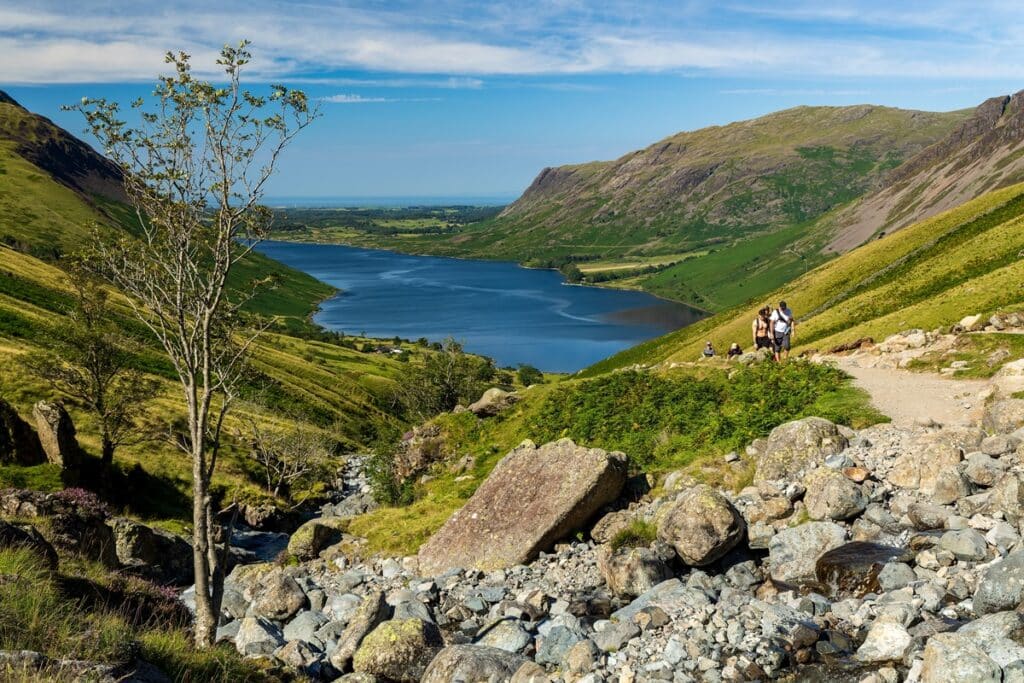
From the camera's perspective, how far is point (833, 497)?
21266 mm

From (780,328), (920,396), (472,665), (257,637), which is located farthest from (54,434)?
(920,396)

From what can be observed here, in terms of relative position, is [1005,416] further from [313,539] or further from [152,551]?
[152,551]

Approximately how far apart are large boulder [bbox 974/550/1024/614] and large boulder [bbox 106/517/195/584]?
3112 centimetres

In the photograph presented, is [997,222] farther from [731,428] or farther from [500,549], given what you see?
[500,549]

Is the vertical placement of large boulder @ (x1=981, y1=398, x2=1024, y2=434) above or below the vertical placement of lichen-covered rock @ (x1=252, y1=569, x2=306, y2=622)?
above

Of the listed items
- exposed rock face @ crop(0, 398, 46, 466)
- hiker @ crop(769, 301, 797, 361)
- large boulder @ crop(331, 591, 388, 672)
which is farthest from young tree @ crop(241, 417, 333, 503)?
hiker @ crop(769, 301, 797, 361)

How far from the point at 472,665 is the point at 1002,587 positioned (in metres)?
13.2

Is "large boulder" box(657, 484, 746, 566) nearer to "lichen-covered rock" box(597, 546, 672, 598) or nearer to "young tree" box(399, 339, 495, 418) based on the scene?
"lichen-covered rock" box(597, 546, 672, 598)

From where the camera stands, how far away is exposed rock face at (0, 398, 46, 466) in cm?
4009

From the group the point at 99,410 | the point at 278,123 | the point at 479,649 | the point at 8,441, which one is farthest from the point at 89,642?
the point at 99,410

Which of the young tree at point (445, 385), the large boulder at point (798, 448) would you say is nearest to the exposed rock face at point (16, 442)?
the young tree at point (445, 385)

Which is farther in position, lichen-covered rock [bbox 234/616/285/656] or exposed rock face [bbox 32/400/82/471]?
exposed rock face [bbox 32/400/82/471]

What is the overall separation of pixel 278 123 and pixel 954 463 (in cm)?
2285

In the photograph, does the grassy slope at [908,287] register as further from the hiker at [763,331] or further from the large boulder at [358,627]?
the large boulder at [358,627]
